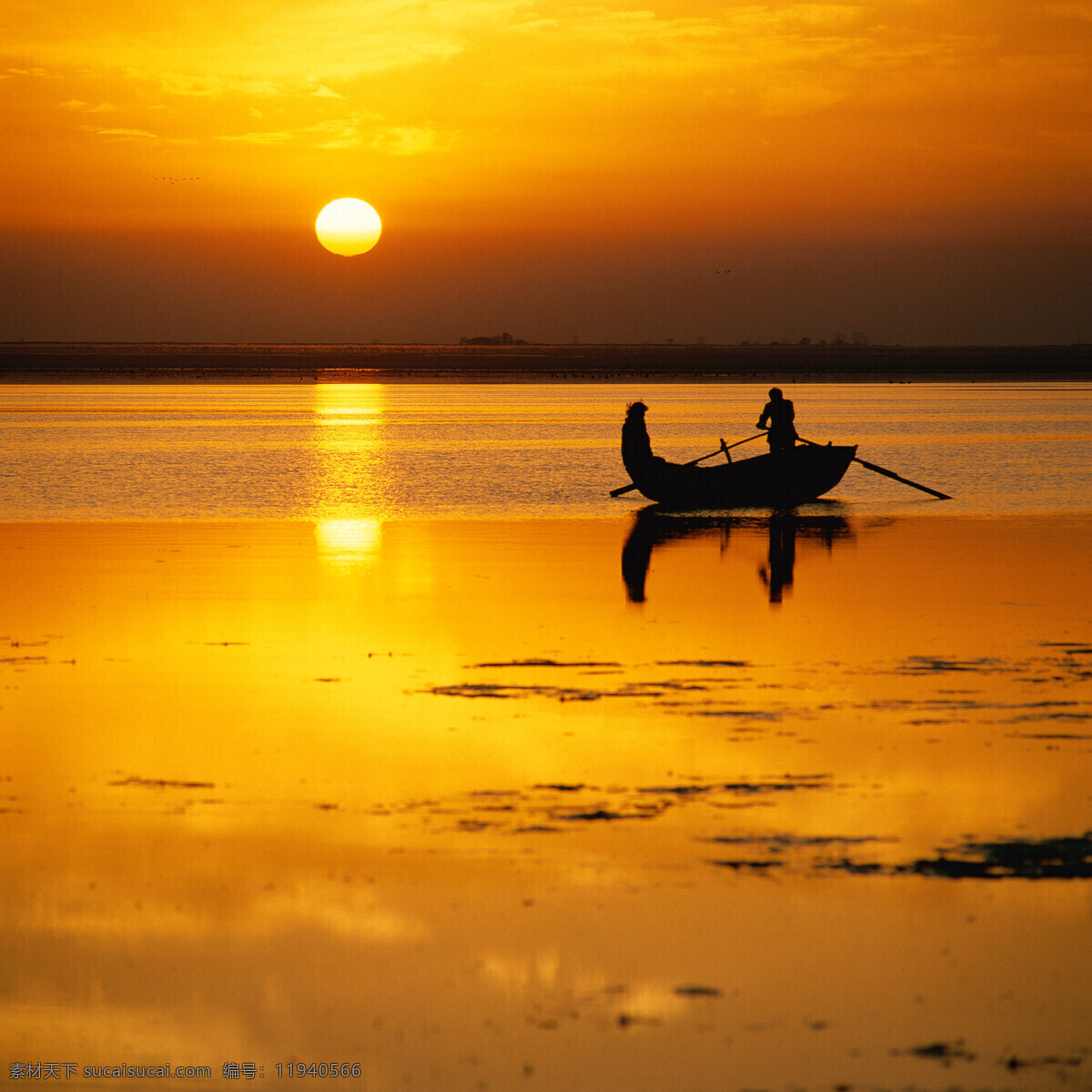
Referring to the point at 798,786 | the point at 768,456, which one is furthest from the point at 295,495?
the point at 798,786

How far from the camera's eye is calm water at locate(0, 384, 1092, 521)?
3241 cm

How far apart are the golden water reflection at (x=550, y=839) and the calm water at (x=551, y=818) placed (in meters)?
0.03

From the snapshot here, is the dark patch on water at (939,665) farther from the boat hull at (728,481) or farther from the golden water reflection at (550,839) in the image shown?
the boat hull at (728,481)

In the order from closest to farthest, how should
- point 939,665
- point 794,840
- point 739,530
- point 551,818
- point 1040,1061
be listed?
point 1040,1061 < point 794,840 < point 551,818 < point 939,665 < point 739,530

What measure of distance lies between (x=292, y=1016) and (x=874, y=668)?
8143 millimetres

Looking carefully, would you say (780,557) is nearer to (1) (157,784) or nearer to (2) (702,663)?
(2) (702,663)

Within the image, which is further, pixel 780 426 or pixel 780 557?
pixel 780 426

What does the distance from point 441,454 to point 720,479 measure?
21950 mm

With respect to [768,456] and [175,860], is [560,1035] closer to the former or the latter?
[175,860]

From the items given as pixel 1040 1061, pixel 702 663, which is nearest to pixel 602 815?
pixel 1040 1061

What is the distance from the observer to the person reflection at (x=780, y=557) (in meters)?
19.0

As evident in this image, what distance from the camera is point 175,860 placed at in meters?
8.35

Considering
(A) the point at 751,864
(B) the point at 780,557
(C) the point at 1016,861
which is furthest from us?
(B) the point at 780,557

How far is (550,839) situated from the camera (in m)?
8.63
